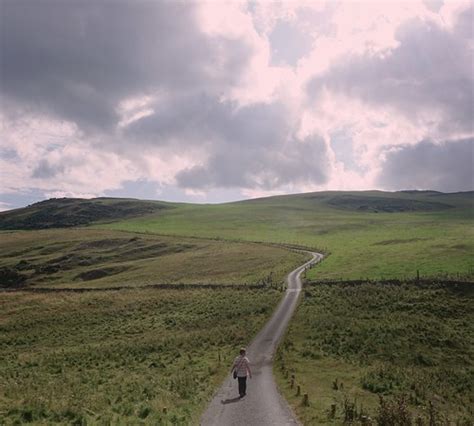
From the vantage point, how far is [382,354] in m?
31.1

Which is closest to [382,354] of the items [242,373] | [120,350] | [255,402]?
[242,373]

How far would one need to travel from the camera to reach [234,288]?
57.9 m

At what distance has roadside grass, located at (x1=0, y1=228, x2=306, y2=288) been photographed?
239 feet

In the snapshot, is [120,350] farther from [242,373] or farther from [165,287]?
[165,287]

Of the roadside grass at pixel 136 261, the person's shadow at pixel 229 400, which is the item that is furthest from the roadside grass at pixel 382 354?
the roadside grass at pixel 136 261

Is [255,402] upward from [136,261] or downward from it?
upward

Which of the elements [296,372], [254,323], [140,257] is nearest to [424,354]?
[296,372]

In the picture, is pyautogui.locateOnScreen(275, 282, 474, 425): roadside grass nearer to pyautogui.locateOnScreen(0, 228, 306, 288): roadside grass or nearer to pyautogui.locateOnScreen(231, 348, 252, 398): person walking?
pyautogui.locateOnScreen(231, 348, 252, 398): person walking

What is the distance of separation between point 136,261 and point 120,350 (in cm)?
6093

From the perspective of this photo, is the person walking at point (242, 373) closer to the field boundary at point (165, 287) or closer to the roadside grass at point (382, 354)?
the roadside grass at point (382, 354)

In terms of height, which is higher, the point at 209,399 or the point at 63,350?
the point at 209,399

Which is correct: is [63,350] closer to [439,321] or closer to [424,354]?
[424,354]

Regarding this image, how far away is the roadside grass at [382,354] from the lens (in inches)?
792

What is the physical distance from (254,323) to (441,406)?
19.5 m
